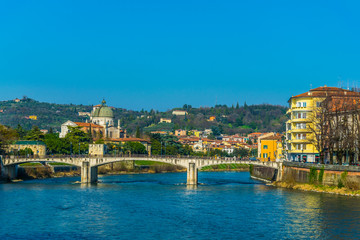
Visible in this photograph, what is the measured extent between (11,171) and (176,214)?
51.5 meters

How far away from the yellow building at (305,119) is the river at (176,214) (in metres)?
14.8

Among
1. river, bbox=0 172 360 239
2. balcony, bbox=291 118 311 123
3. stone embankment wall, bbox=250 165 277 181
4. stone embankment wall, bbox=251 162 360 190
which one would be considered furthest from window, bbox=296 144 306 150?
river, bbox=0 172 360 239

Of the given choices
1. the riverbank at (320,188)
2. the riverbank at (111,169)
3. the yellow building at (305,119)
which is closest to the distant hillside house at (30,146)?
the riverbank at (111,169)

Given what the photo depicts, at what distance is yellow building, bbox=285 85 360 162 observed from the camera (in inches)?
3568

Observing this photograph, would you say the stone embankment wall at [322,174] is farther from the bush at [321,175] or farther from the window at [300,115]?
the window at [300,115]

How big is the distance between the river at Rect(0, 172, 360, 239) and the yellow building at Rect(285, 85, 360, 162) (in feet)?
48.5

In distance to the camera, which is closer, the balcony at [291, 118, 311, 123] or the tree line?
the tree line

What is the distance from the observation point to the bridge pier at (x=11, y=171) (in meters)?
97.8

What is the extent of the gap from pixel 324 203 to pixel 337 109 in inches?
808

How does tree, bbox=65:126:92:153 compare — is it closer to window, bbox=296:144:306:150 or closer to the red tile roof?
window, bbox=296:144:306:150

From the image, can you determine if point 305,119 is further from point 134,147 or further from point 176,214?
point 134,147

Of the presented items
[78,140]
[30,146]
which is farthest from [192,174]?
[78,140]

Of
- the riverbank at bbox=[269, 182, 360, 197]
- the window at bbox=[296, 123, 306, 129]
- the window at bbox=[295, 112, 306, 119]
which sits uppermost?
the window at bbox=[295, 112, 306, 119]

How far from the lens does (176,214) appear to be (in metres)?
57.4
